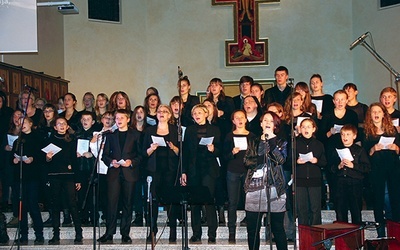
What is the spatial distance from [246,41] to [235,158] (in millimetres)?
7010

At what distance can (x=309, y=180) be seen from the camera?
8.29m

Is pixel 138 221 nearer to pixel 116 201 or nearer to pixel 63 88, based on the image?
pixel 116 201

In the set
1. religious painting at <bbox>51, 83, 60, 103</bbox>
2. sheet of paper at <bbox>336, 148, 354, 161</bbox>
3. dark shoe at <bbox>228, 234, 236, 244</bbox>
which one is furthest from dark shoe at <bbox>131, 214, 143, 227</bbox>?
religious painting at <bbox>51, 83, 60, 103</bbox>

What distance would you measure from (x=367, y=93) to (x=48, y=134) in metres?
7.34

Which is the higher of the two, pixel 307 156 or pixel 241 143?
pixel 241 143

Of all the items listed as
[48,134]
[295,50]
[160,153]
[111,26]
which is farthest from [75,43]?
[160,153]

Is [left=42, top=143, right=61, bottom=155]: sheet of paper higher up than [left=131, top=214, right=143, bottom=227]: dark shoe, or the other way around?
[left=42, top=143, right=61, bottom=155]: sheet of paper

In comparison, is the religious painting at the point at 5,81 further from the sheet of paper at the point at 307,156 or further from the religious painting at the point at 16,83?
the sheet of paper at the point at 307,156

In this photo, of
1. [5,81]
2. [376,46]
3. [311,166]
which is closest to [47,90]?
[5,81]

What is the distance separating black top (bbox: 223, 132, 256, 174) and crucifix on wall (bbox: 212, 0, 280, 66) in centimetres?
685

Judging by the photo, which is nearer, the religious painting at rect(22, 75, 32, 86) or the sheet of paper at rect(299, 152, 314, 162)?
the sheet of paper at rect(299, 152, 314, 162)

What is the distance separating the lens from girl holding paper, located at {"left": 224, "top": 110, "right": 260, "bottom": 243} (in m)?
8.37

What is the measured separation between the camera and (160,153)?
29.2 feet

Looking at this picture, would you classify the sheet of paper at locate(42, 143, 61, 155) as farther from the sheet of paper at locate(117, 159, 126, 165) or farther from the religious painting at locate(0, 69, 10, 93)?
the religious painting at locate(0, 69, 10, 93)
